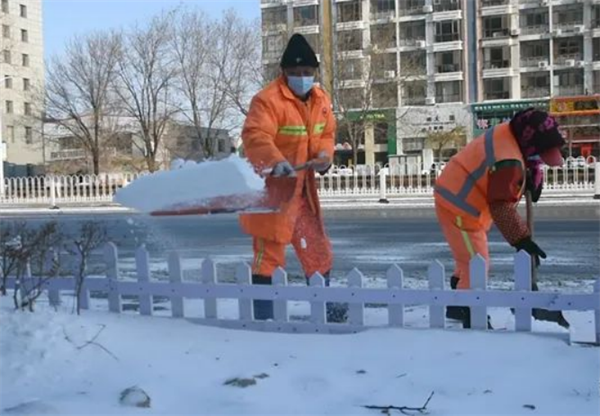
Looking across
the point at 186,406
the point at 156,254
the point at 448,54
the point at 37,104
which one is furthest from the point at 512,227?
the point at 448,54

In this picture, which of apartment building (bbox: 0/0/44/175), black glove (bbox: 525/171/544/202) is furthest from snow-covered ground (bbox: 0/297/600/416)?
apartment building (bbox: 0/0/44/175)

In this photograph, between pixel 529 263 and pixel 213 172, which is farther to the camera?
pixel 213 172

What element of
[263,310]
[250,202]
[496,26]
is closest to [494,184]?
[250,202]

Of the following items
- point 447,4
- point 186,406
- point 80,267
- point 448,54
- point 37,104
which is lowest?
point 186,406

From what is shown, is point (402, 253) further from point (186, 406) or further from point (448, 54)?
point (448, 54)

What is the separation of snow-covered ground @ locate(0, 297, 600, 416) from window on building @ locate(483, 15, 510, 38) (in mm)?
52211

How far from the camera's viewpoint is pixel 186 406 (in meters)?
3.28

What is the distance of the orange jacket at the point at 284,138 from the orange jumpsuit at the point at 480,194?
792mm

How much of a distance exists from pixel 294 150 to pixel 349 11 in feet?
172

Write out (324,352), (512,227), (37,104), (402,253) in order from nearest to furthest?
1. (324,352)
2. (512,227)
3. (402,253)
4. (37,104)

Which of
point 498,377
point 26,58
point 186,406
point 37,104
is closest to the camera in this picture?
point 186,406

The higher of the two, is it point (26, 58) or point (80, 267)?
point (26, 58)

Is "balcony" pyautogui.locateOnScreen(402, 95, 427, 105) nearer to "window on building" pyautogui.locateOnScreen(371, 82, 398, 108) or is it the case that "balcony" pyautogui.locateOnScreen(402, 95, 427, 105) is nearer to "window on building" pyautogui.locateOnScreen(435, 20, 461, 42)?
"window on building" pyautogui.locateOnScreen(435, 20, 461, 42)

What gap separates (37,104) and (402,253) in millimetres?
39965
